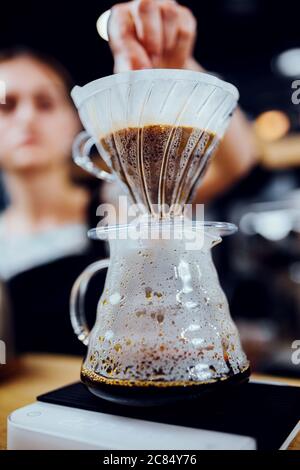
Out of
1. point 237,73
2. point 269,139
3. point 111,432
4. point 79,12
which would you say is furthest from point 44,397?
point 269,139

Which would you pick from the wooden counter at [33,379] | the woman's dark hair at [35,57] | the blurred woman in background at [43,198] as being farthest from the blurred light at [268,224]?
the wooden counter at [33,379]

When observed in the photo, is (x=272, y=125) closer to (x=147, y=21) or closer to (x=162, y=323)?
(x=147, y=21)

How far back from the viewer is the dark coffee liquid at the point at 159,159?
1.73ft

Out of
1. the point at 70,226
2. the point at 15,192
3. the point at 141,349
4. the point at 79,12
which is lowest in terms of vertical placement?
the point at 141,349

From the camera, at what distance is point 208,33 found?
1780 mm

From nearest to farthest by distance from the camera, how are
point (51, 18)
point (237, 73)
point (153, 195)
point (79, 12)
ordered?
point (153, 195) → point (79, 12) → point (51, 18) → point (237, 73)

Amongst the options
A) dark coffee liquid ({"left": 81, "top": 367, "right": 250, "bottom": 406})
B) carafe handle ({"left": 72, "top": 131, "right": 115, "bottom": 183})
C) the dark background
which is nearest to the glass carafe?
dark coffee liquid ({"left": 81, "top": 367, "right": 250, "bottom": 406})

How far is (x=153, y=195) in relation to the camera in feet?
1.83

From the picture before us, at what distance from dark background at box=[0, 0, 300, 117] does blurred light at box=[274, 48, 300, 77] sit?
1.9 inches

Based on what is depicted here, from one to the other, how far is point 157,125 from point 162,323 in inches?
8.2

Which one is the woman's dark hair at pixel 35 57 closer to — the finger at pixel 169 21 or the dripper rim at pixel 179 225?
the finger at pixel 169 21

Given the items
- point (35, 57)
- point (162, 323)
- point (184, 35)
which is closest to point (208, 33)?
point (35, 57)

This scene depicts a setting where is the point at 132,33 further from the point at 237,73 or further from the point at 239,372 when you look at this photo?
the point at 237,73

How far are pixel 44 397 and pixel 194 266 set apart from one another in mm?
219
